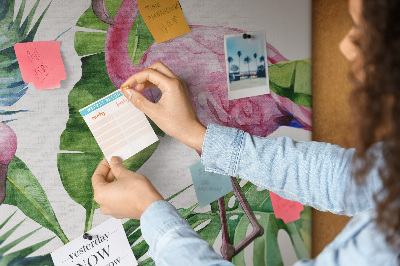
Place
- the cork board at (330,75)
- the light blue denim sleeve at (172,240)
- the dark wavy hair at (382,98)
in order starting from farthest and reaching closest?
1. the cork board at (330,75)
2. the light blue denim sleeve at (172,240)
3. the dark wavy hair at (382,98)

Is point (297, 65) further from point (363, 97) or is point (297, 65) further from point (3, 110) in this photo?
point (3, 110)

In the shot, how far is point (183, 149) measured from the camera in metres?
0.80

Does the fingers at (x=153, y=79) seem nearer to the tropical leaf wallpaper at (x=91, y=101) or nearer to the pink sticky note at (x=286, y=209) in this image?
the tropical leaf wallpaper at (x=91, y=101)

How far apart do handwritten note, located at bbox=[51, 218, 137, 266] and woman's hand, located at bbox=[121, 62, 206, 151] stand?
0.79 feet

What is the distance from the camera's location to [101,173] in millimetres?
725

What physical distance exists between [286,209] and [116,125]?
1.58 feet

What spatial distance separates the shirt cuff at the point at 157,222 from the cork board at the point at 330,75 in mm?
491

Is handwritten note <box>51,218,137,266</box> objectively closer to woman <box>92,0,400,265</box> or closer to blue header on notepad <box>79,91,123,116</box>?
woman <box>92,0,400,265</box>

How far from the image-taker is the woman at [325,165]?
398 mm

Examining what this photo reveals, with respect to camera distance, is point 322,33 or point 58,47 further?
point 322,33

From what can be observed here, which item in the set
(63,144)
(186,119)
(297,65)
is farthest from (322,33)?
(63,144)

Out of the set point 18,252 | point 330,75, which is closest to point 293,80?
point 330,75

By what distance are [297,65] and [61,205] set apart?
24.2 inches

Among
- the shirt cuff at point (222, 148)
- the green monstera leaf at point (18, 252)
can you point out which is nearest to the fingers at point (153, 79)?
the shirt cuff at point (222, 148)
